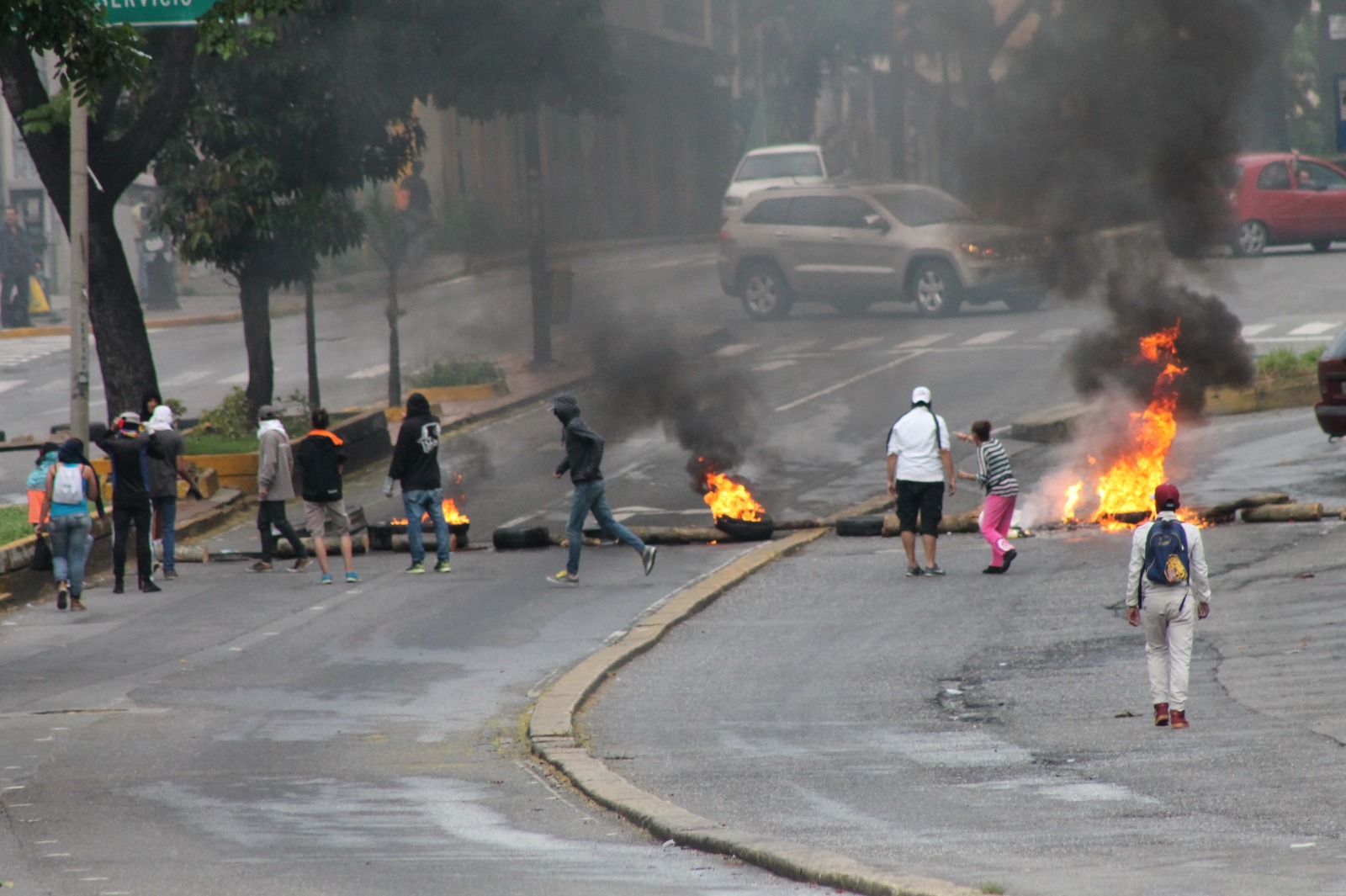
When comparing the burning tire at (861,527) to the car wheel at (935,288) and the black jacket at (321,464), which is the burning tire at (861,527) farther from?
the car wheel at (935,288)

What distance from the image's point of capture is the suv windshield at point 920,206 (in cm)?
2402

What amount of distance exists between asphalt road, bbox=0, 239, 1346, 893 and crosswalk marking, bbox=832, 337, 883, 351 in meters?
2.78

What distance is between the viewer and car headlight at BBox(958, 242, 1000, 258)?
86.1ft

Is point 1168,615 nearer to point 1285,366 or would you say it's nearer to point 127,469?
point 127,469

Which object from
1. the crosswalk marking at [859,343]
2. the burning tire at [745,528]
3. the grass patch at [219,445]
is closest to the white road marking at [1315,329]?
the crosswalk marking at [859,343]

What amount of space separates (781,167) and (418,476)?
9.84 metres

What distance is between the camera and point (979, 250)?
88.2 ft

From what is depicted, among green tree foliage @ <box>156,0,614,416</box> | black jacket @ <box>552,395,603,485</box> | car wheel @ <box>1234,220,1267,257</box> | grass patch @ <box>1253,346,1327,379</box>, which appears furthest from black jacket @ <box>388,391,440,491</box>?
car wheel @ <box>1234,220,1267,257</box>

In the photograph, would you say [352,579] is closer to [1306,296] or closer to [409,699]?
[409,699]

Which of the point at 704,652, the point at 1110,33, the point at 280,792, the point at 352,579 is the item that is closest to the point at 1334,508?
the point at 1110,33

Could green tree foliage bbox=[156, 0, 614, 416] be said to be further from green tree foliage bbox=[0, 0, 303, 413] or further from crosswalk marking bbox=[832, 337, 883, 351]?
crosswalk marking bbox=[832, 337, 883, 351]

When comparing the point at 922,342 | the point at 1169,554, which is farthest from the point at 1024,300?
the point at 1169,554

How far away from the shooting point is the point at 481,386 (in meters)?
26.7

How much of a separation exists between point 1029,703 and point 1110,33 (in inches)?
406
